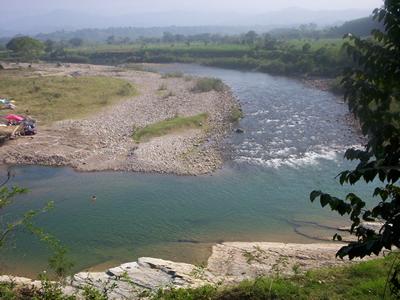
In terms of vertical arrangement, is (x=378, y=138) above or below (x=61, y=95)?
above

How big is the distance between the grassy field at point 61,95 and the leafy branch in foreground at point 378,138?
2849cm

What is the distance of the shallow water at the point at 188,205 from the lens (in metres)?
14.5

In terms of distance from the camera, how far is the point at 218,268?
12.6 metres

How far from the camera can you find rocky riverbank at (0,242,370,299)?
10.0 meters

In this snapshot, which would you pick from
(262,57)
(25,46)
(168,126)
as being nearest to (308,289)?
(168,126)

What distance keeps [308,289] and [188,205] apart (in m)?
9.72

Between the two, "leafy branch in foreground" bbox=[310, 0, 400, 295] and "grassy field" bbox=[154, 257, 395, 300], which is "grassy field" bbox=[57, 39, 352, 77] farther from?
"leafy branch in foreground" bbox=[310, 0, 400, 295]

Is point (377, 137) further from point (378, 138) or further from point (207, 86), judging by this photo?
point (207, 86)

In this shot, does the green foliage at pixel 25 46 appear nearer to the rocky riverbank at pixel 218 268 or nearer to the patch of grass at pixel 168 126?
the patch of grass at pixel 168 126

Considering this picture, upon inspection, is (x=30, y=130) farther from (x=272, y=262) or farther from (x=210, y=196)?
(x=272, y=262)

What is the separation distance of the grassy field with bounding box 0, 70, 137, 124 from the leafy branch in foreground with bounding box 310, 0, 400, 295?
93.5 ft

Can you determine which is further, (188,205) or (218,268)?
(188,205)

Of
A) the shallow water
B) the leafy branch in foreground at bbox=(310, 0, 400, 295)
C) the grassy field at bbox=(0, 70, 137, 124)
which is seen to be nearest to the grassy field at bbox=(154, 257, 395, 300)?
the leafy branch in foreground at bbox=(310, 0, 400, 295)

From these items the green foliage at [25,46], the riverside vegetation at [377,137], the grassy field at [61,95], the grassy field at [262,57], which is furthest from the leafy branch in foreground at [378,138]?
the green foliage at [25,46]
